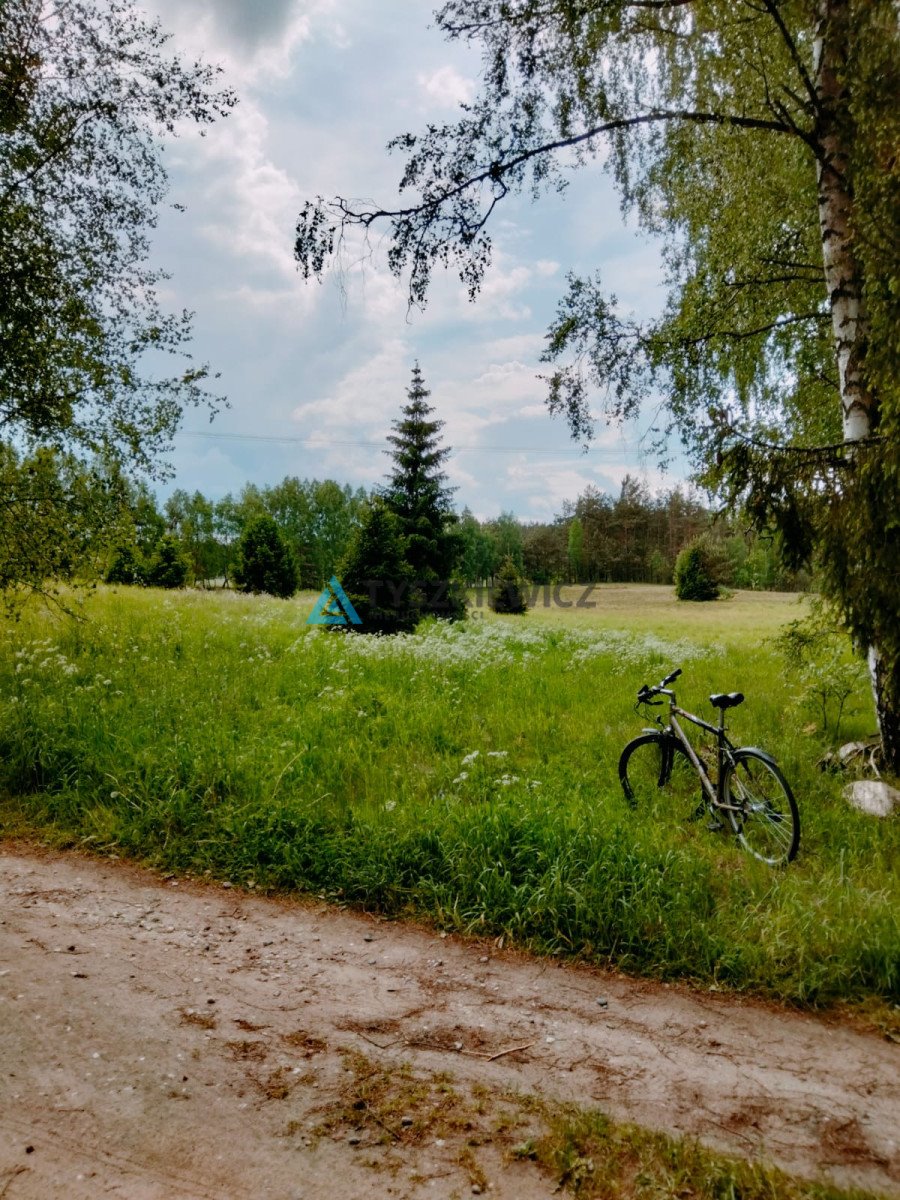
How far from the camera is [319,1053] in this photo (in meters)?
3.17

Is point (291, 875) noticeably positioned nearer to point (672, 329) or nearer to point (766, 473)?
point (766, 473)

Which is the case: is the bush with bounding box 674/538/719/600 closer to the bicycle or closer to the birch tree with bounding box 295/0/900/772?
the birch tree with bounding box 295/0/900/772

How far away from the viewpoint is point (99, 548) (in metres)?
9.00

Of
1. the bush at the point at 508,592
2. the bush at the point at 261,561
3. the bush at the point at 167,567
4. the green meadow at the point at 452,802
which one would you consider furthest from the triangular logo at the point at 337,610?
the bush at the point at 261,561

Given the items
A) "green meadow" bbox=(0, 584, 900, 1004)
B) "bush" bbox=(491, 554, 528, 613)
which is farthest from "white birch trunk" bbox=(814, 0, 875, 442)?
"bush" bbox=(491, 554, 528, 613)

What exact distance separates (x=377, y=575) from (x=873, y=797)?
543 inches

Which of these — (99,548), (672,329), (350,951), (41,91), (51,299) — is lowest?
(350,951)

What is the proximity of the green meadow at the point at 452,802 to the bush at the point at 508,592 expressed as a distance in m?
24.2

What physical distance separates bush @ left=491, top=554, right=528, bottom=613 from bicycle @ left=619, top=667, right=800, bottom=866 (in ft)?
95.8

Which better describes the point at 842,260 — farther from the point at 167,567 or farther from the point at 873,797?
the point at 167,567

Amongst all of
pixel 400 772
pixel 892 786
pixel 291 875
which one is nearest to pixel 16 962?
pixel 291 875

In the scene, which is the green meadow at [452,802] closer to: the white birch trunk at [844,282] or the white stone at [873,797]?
the white stone at [873,797]

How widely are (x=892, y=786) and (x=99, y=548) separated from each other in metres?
9.92

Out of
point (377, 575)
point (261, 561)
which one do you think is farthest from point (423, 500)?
point (261, 561)
